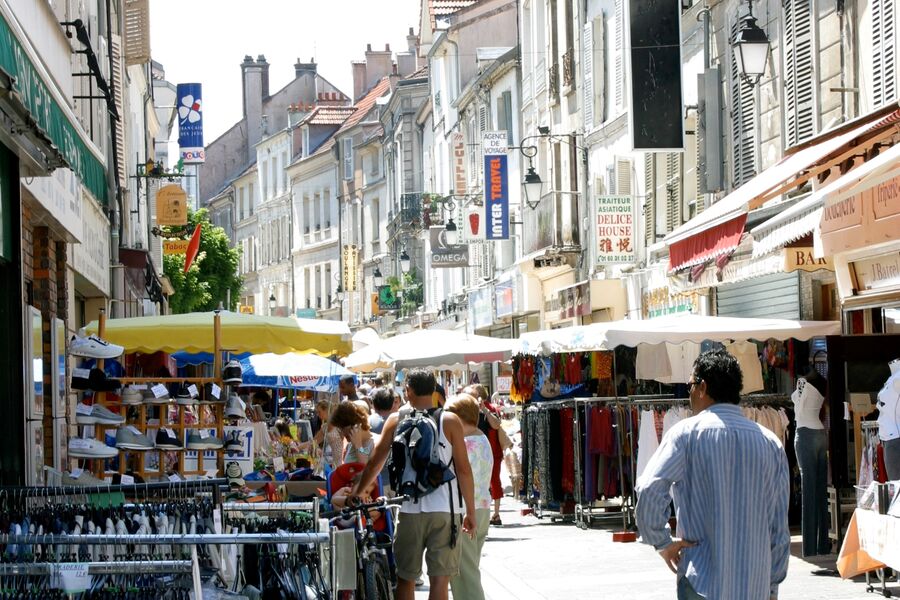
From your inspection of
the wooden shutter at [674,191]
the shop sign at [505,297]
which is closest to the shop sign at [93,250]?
the wooden shutter at [674,191]

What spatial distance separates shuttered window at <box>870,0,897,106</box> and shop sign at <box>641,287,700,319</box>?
697cm

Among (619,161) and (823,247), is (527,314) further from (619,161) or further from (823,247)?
(823,247)

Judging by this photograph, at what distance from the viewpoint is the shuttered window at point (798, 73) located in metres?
Result: 17.4

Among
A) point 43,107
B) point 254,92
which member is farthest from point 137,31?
point 254,92

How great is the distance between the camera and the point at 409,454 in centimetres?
948

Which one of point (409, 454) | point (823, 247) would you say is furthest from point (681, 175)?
point (409, 454)

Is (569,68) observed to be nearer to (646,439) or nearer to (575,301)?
(575,301)

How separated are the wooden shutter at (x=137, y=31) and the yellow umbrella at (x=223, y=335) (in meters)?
14.0

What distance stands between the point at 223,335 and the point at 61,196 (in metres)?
2.89

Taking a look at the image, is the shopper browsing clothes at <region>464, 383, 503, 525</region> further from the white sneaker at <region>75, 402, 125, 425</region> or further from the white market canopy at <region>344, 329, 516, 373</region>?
the white sneaker at <region>75, 402, 125, 425</region>

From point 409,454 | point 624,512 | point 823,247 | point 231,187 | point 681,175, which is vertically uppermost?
point 231,187

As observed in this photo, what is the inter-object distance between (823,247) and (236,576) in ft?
18.3

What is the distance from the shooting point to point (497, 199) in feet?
118

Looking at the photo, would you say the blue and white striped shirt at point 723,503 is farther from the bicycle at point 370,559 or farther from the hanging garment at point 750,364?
the hanging garment at point 750,364
